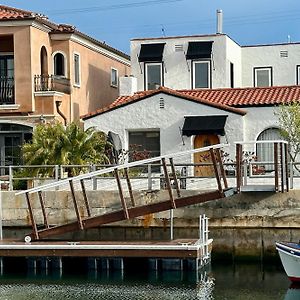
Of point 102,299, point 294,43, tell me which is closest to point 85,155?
point 102,299

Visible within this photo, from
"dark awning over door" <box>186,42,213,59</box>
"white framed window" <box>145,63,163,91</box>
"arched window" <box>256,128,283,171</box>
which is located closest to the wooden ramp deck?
"arched window" <box>256,128,283,171</box>

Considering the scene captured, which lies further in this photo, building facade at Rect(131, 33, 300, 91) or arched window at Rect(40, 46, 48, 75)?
building facade at Rect(131, 33, 300, 91)

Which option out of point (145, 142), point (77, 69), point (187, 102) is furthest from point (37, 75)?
point (187, 102)

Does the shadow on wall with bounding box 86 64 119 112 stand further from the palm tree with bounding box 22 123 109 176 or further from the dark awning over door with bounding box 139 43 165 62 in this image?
the palm tree with bounding box 22 123 109 176

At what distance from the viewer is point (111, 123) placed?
1446 inches

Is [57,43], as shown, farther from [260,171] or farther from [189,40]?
[260,171]

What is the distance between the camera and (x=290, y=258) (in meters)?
25.2

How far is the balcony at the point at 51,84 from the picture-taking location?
122 ft

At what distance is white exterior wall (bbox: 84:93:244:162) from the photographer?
3544 centimetres

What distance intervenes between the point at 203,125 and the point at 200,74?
6659 mm

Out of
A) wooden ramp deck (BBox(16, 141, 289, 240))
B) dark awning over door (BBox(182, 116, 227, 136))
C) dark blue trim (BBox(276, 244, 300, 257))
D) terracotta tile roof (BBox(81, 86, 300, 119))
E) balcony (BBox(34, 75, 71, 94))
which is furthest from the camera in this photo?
balcony (BBox(34, 75, 71, 94))

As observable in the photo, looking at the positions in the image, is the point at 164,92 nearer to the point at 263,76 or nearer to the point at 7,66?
the point at 7,66

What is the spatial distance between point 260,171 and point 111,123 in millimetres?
8678

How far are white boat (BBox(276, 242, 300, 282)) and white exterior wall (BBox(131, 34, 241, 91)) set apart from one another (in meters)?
16.6
